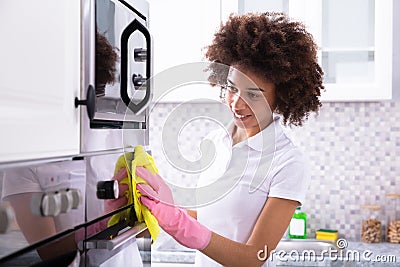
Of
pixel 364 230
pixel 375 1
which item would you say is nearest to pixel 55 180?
pixel 375 1

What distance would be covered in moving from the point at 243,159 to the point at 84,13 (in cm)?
79

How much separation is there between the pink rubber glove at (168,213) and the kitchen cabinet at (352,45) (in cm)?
114

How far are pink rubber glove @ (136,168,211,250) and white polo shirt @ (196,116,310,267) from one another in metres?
0.16

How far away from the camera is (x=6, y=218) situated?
0.73 m

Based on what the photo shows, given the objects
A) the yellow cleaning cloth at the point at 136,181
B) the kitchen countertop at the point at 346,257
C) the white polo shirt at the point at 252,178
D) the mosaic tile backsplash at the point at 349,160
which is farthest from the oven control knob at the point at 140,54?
the mosaic tile backsplash at the point at 349,160

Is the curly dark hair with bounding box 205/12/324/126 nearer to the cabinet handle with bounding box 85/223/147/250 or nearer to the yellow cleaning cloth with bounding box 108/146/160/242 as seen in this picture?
the yellow cleaning cloth with bounding box 108/146/160/242

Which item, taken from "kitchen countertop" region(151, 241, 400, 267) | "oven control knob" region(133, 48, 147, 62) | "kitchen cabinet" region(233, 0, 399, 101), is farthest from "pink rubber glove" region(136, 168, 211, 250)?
"kitchen cabinet" region(233, 0, 399, 101)

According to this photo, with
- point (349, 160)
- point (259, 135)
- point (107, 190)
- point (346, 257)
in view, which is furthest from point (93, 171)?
point (349, 160)

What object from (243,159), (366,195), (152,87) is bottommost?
(366,195)

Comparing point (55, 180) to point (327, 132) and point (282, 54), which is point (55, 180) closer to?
point (282, 54)

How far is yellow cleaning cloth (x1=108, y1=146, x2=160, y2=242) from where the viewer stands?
1.18 metres

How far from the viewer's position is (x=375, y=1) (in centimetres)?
232

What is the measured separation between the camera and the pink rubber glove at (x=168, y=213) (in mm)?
1216

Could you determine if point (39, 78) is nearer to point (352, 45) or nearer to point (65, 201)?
point (65, 201)
